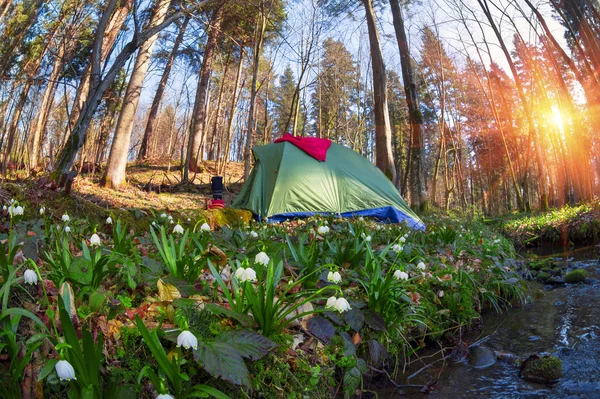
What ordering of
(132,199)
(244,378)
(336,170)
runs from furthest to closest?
(132,199) → (336,170) → (244,378)

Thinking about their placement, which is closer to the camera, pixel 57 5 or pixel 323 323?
pixel 323 323

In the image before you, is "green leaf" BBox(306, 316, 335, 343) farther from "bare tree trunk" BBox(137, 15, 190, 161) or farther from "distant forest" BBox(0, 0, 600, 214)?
"bare tree trunk" BBox(137, 15, 190, 161)

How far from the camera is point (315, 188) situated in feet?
25.7

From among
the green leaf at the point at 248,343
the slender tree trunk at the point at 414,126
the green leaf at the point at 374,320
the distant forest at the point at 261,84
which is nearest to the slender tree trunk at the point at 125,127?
the distant forest at the point at 261,84

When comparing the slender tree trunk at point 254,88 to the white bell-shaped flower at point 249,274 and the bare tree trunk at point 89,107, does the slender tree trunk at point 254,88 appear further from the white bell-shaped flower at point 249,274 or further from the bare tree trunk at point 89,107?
the white bell-shaped flower at point 249,274

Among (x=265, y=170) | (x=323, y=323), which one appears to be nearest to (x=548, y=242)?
(x=265, y=170)

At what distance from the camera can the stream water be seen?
2105mm

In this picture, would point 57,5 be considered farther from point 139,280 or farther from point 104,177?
point 139,280

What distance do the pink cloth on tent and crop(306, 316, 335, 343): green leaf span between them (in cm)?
625

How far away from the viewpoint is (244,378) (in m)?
1.39

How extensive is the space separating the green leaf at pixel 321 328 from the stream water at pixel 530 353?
53cm

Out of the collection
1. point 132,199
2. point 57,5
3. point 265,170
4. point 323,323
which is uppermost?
point 57,5

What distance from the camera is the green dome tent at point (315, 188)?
25.2 ft

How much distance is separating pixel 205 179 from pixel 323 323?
40.8 feet
